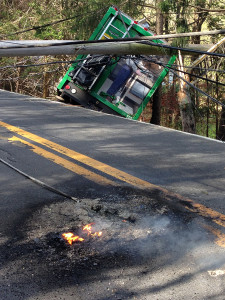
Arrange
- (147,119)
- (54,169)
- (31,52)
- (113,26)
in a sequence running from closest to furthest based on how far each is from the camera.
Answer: (54,169), (31,52), (113,26), (147,119)

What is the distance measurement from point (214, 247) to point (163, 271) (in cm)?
75

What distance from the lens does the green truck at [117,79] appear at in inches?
623

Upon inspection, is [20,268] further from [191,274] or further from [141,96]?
[141,96]

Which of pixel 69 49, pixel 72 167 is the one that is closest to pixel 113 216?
pixel 72 167

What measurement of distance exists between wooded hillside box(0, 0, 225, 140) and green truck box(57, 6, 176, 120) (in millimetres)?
1053

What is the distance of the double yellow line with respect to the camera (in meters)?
5.45

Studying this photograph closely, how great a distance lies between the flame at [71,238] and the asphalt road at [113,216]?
66mm

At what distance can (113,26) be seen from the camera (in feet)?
52.6

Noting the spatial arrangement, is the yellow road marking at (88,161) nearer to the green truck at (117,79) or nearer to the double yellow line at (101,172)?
the double yellow line at (101,172)

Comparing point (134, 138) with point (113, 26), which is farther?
point (113, 26)

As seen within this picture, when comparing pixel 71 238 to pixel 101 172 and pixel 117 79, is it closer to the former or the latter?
pixel 101 172

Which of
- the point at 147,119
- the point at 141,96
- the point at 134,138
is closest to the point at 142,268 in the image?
the point at 134,138

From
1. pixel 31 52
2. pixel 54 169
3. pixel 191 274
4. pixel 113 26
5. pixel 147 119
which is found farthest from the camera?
pixel 147 119

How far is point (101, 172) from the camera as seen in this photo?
7.17 meters
